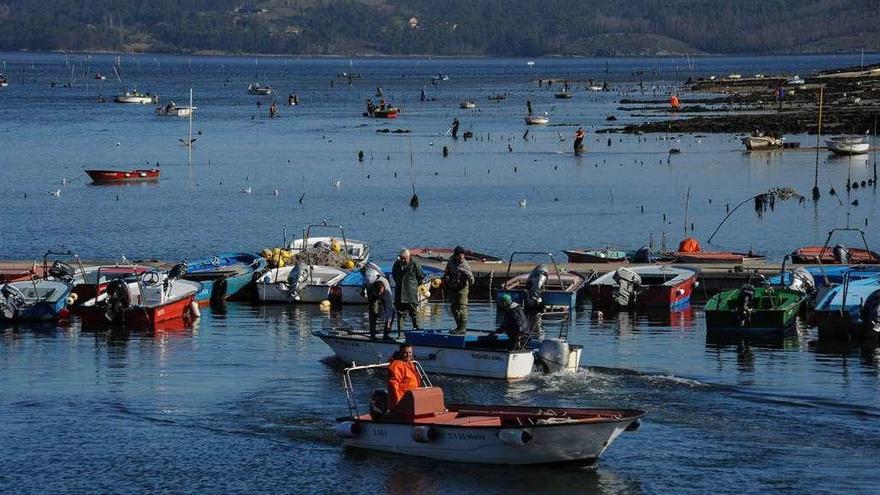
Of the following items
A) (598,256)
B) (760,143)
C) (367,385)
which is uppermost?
(760,143)

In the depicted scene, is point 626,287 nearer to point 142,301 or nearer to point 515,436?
point 142,301

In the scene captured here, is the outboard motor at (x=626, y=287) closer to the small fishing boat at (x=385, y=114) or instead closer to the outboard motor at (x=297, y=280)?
the outboard motor at (x=297, y=280)

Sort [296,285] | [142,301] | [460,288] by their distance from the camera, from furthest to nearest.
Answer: [296,285], [142,301], [460,288]

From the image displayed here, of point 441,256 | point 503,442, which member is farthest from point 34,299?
point 503,442

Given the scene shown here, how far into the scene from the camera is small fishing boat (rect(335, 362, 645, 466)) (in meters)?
26.3

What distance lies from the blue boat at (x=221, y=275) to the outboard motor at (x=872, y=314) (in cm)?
1860

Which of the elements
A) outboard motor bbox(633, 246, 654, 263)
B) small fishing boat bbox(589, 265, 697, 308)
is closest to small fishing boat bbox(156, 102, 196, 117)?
outboard motor bbox(633, 246, 654, 263)

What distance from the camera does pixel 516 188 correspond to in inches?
3344

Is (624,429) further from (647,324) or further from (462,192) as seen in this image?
(462,192)

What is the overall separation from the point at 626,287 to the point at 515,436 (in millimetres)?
18909

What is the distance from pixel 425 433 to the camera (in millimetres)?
27172

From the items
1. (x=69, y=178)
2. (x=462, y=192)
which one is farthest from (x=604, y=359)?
(x=69, y=178)

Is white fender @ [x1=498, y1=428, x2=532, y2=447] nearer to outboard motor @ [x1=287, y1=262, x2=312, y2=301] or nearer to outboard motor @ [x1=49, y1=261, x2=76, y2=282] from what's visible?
outboard motor @ [x1=287, y1=262, x2=312, y2=301]

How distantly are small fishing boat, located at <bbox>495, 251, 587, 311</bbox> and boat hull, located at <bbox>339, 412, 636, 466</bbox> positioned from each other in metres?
12.3
